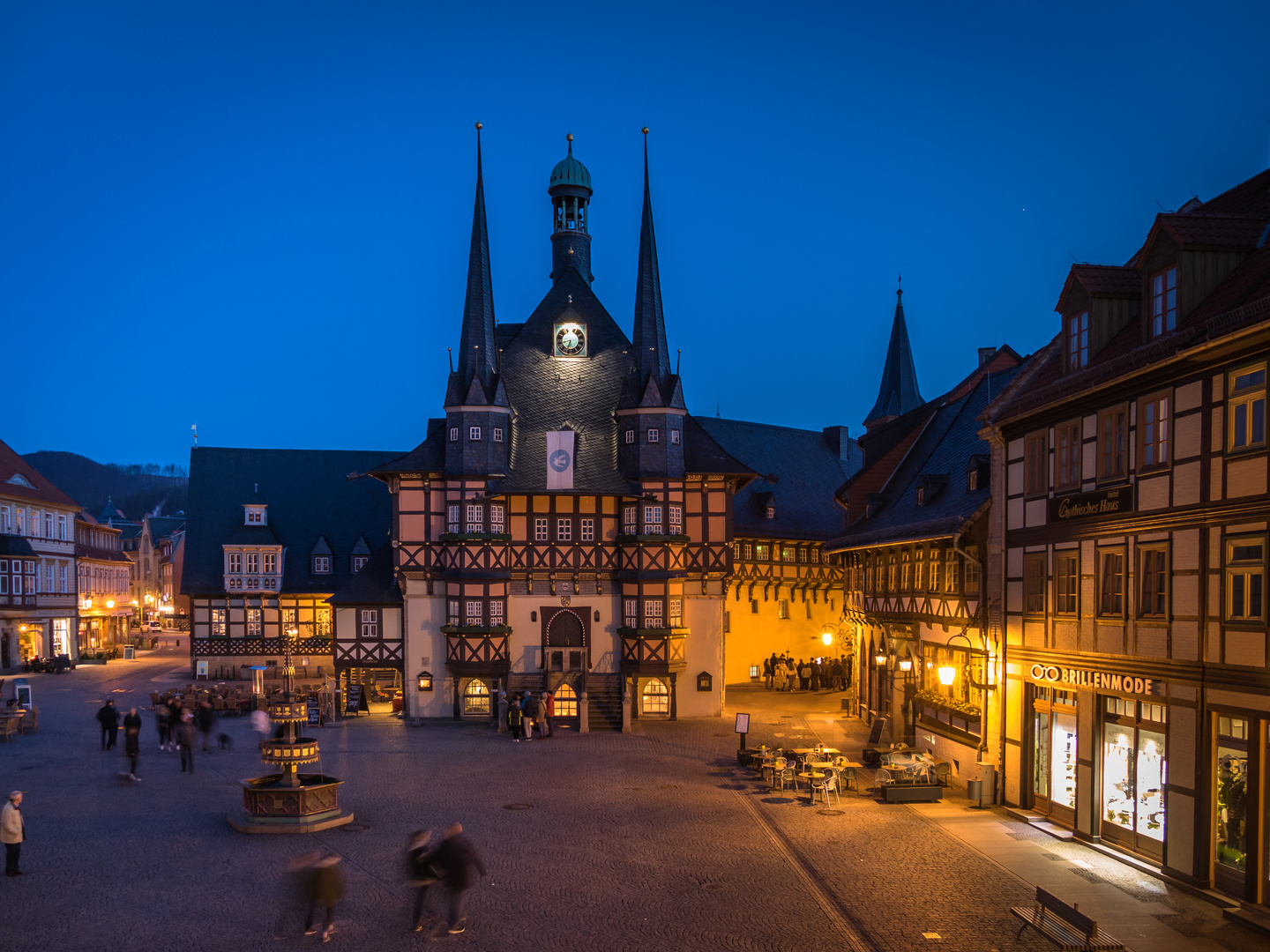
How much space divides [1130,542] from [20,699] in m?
36.2

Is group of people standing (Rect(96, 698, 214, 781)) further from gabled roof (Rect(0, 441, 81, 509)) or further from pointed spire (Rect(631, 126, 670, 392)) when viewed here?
gabled roof (Rect(0, 441, 81, 509))

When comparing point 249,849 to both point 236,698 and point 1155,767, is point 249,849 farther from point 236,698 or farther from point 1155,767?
point 236,698

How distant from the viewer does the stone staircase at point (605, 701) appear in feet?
116

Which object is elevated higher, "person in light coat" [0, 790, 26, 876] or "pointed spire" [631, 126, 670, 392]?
"pointed spire" [631, 126, 670, 392]

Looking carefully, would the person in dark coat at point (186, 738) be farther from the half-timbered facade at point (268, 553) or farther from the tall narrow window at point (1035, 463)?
the half-timbered facade at point (268, 553)

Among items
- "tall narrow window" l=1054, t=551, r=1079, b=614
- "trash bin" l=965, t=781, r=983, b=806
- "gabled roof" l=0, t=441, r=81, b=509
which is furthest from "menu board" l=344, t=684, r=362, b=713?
"tall narrow window" l=1054, t=551, r=1079, b=614

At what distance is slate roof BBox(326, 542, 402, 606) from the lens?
41469mm

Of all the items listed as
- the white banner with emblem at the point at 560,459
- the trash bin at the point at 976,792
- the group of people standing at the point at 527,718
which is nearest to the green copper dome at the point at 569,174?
the white banner with emblem at the point at 560,459

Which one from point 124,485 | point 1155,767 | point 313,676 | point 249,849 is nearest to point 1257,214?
point 1155,767

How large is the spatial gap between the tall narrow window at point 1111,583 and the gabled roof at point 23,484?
177 ft

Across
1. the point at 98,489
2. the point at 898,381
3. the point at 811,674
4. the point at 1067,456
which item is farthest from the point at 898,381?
the point at 98,489

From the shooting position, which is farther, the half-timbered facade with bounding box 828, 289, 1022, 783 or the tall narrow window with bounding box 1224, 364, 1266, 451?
the half-timbered facade with bounding box 828, 289, 1022, 783

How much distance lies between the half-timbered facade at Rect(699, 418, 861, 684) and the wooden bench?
33874mm

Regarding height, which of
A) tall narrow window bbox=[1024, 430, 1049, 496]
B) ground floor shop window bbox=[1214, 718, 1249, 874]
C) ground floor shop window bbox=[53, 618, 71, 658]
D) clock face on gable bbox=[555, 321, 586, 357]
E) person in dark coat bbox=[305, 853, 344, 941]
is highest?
clock face on gable bbox=[555, 321, 586, 357]
